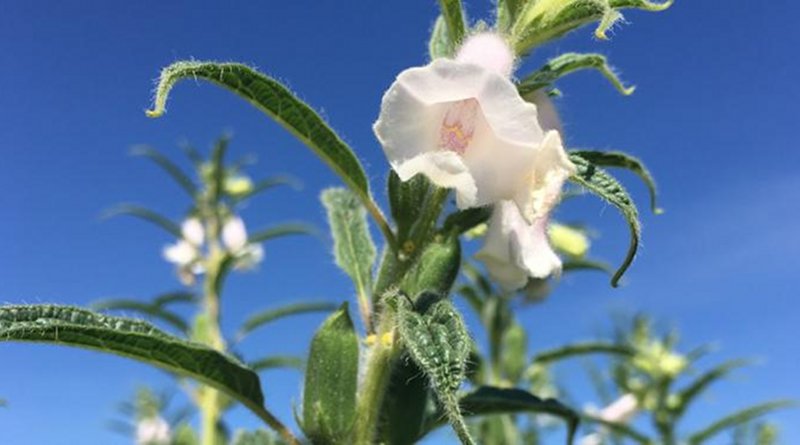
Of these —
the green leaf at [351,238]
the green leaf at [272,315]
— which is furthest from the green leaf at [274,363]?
the green leaf at [351,238]

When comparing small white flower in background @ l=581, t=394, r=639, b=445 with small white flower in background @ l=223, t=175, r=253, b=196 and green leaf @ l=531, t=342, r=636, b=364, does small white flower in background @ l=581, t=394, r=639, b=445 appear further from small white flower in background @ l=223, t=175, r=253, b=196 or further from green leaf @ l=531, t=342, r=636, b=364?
small white flower in background @ l=223, t=175, r=253, b=196

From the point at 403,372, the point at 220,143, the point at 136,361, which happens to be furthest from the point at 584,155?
the point at 220,143

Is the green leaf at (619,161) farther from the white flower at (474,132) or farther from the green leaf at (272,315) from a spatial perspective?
the green leaf at (272,315)

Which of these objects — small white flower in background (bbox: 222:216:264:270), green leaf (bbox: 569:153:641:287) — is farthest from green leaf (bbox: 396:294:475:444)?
small white flower in background (bbox: 222:216:264:270)

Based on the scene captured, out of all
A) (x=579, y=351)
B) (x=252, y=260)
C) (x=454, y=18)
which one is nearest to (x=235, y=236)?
(x=252, y=260)

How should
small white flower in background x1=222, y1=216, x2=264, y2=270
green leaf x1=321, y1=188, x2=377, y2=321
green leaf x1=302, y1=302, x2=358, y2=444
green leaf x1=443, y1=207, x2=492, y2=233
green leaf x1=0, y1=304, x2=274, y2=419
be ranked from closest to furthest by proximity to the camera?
green leaf x1=0, y1=304, x2=274, y2=419, green leaf x1=302, y1=302, x2=358, y2=444, green leaf x1=443, y1=207, x2=492, y2=233, green leaf x1=321, y1=188, x2=377, y2=321, small white flower in background x1=222, y1=216, x2=264, y2=270

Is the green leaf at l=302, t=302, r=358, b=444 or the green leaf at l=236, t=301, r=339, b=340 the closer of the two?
the green leaf at l=302, t=302, r=358, b=444

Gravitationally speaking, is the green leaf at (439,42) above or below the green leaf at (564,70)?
above

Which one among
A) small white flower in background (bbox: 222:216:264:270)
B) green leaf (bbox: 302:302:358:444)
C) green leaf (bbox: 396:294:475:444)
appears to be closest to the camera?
green leaf (bbox: 396:294:475:444)
